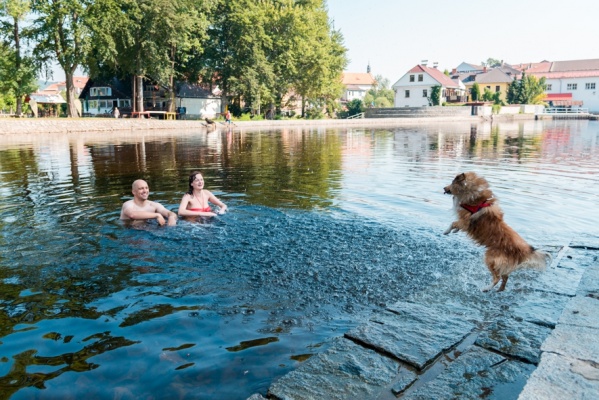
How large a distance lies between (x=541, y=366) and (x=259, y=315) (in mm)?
2951

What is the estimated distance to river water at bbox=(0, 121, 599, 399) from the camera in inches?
173

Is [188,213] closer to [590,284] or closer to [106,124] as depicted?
[590,284]

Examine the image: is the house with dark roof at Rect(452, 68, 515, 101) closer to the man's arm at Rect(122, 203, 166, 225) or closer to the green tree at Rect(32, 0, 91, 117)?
the green tree at Rect(32, 0, 91, 117)

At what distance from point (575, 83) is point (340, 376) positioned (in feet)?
429

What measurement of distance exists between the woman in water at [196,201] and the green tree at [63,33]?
44.9 m

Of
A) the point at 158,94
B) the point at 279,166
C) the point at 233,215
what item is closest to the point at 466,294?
the point at 233,215

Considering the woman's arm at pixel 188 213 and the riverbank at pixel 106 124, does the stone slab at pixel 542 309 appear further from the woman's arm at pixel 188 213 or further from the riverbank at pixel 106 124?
the riverbank at pixel 106 124

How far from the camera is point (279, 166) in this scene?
1855cm

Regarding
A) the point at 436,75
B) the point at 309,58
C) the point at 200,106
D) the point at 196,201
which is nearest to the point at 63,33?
the point at 200,106

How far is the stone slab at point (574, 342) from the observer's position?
367cm

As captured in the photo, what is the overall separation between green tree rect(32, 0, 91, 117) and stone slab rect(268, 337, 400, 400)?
51.6 meters

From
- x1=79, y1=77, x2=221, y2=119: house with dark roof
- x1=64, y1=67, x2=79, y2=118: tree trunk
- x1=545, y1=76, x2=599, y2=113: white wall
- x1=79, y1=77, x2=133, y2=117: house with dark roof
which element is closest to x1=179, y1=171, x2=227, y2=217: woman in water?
x1=64, y1=67, x2=79, y2=118: tree trunk

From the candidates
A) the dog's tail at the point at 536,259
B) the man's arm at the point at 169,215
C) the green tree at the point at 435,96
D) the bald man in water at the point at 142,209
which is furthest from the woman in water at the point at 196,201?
the green tree at the point at 435,96

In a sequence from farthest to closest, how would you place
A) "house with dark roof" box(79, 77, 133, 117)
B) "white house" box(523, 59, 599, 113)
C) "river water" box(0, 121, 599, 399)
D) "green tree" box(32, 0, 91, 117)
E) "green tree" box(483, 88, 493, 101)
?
1. "white house" box(523, 59, 599, 113)
2. "green tree" box(483, 88, 493, 101)
3. "house with dark roof" box(79, 77, 133, 117)
4. "green tree" box(32, 0, 91, 117)
5. "river water" box(0, 121, 599, 399)
